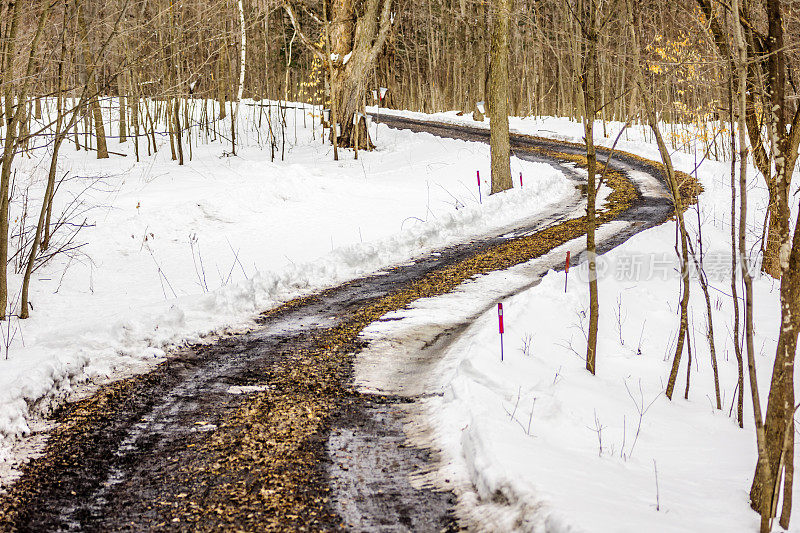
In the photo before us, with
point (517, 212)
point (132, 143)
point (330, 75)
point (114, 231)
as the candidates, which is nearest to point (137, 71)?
point (132, 143)

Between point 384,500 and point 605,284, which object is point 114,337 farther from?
point 605,284

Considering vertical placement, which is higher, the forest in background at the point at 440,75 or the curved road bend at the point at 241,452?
the forest in background at the point at 440,75

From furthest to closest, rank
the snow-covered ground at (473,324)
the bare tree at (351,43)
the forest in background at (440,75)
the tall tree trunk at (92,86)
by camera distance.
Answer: the bare tree at (351,43) → the tall tree trunk at (92,86) → the forest in background at (440,75) → the snow-covered ground at (473,324)

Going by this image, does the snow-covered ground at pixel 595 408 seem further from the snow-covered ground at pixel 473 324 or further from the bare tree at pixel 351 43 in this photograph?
the bare tree at pixel 351 43

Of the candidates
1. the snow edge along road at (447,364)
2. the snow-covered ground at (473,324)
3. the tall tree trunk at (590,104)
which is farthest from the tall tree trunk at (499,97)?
the tall tree trunk at (590,104)

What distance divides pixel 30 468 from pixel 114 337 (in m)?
2.85

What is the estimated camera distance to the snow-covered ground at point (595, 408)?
416cm

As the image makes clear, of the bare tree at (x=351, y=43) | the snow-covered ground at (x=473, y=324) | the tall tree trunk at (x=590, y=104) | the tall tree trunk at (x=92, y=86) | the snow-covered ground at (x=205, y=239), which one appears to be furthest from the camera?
the bare tree at (x=351, y=43)

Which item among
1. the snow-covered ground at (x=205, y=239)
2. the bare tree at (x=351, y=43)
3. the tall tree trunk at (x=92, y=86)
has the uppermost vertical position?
A: the bare tree at (x=351, y=43)

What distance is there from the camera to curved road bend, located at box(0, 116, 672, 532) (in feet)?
13.7

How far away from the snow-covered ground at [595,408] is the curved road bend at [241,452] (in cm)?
43

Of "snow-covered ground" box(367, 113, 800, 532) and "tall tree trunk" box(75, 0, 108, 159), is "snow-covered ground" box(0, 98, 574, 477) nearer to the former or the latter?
"tall tree trunk" box(75, 0, 108, 159)

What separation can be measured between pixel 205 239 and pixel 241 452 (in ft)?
34.3

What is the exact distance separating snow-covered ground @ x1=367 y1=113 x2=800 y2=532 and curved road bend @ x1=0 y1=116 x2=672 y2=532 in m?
0.43
